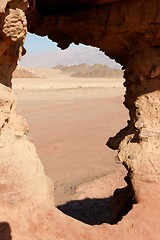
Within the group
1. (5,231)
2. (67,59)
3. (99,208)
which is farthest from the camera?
(67,59)

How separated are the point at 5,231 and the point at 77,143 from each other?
27.8ft

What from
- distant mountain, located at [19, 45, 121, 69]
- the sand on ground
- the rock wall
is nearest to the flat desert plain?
the sand on ground

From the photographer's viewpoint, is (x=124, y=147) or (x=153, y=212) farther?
(x=124, y=147)

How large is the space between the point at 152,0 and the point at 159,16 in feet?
0.70

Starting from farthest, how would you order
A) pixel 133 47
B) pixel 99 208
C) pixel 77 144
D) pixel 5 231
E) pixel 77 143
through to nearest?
pixel 77 143 → pixel 77 144 → pixel 99 208 → pixel 133 47 → pixel 5 231

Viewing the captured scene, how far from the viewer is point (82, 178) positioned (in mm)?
8812

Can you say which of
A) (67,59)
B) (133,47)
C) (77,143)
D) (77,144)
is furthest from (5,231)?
(67,59)

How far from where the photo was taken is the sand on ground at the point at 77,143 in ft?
26.6

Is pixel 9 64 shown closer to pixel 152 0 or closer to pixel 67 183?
pixel 152 0

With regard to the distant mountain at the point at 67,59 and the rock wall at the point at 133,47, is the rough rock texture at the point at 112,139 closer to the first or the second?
the rock wall at the point at 133,47

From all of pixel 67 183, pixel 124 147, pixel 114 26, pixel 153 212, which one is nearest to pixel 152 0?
pixel 114 26

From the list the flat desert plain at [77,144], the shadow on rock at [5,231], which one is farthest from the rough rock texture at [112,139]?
the flat desert plain at [77,144]

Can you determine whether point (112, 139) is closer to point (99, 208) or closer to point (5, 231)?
point (99, 208)

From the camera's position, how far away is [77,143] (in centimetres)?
1185
